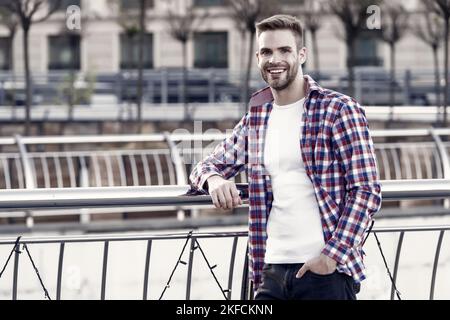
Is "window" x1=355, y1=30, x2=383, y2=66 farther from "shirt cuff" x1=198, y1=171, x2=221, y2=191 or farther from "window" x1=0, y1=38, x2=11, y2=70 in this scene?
"shirt cuff" x1=198, y1=171, x2=221, y2=191

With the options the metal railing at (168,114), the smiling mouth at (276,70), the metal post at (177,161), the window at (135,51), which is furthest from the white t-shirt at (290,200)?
the window at (135,51)

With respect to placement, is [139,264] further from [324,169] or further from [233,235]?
[324,169]

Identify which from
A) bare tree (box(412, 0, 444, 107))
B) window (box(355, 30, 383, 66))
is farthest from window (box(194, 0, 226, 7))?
bare tree (box(412, 0, 444, 107))

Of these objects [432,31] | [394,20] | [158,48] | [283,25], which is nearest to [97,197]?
[283,25]

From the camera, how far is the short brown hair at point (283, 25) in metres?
4.04

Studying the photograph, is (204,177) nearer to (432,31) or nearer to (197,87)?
(432,31)

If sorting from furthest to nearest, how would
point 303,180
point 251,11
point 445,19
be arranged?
1. point 251,11
2. point 445,19
3. point 303,180

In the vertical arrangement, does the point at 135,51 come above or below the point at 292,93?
above

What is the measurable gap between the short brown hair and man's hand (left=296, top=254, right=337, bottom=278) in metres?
0.73

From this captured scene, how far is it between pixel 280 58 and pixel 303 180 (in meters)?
0.42

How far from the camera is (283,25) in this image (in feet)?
13.3

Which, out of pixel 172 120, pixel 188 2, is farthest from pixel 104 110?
pixel 188 2

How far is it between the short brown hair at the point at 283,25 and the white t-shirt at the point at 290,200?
219 millimetres

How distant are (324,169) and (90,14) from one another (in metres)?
34.5
